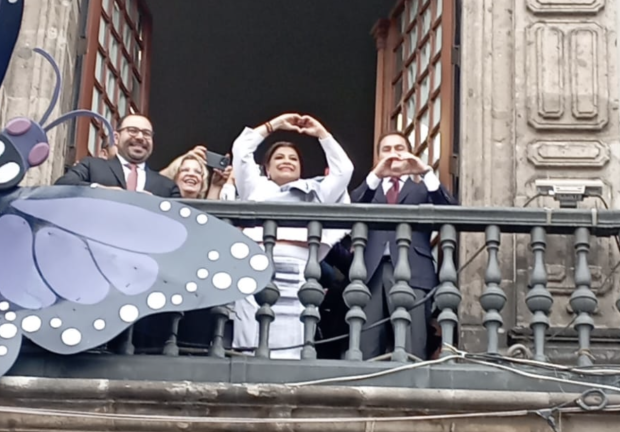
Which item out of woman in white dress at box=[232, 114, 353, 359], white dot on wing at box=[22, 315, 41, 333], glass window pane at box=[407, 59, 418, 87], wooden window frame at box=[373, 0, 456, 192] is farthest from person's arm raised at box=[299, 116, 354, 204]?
glass window pane at box=[407, 59, 418, 87]

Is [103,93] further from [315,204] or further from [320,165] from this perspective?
[320,165]

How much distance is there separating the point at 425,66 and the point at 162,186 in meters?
2.20

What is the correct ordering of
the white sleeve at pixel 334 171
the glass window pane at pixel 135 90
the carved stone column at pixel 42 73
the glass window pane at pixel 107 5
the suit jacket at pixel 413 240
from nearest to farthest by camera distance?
the suit jacket at pixel 413 240
the white sleeve at pixel 334 171
the carved stone column at pixel 42 73
the glass window pane at pixel 107 5
the glass window pane at pixel 135 90

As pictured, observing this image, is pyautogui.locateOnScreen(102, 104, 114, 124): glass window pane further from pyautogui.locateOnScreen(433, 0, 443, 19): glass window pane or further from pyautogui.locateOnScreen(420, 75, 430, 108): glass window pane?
pyautogui.locateOnScreen(433, 0, 443, 19): glass window pane

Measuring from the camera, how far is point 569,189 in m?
8.77

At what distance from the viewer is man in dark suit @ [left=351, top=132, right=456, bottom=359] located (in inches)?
320

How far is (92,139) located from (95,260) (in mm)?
2350

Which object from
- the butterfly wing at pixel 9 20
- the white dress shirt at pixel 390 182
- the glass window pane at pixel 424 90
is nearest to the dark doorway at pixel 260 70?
the glass window pane at pixel 424 90

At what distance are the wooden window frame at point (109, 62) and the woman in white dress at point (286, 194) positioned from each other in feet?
4.66

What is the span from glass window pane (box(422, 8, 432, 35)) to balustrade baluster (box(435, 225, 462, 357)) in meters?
2.51

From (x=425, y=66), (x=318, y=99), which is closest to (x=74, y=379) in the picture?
(x=425, y=66)

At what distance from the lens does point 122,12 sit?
10734 millimetres

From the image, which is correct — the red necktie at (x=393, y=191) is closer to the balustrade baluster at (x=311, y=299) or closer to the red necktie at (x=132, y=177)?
the balustrade baluster at (x=311, y=299)

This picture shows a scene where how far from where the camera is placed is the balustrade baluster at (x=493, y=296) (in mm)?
7752
